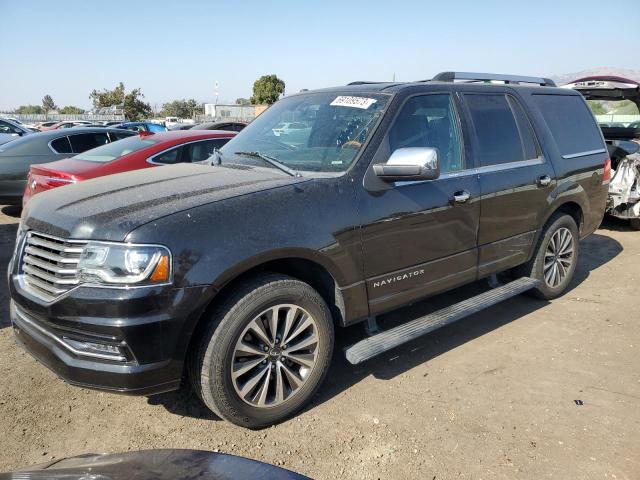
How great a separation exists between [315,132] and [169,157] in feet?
11.4

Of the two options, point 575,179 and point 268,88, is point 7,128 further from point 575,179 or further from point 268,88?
point 268,88

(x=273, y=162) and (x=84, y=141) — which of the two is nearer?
(x=273, y=162)

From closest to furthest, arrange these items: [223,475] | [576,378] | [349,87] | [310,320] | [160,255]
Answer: [223,475] → [160,255] → [310,320] → [576,378] → [349,87]

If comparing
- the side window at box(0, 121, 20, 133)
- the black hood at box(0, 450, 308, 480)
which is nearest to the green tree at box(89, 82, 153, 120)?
the side window at box(0, 121, 20, 133)

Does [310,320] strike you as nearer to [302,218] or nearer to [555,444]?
[302,218]

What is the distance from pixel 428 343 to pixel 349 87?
2.08 meters

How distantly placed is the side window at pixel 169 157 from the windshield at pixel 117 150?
0.23m

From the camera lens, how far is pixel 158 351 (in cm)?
247

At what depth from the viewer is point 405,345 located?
4008 millimetres

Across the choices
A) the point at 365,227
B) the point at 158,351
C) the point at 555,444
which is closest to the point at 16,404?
the point at 158,351

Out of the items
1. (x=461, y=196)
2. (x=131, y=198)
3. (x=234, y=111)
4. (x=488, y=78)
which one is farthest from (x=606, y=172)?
(x=234, y=111)

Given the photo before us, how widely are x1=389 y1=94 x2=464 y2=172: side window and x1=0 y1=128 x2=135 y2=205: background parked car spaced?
6.68 m

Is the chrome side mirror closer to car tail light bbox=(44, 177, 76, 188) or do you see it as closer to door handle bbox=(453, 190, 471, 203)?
door handle bbox=(453, 190, 471, 203)

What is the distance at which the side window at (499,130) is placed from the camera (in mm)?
3918
